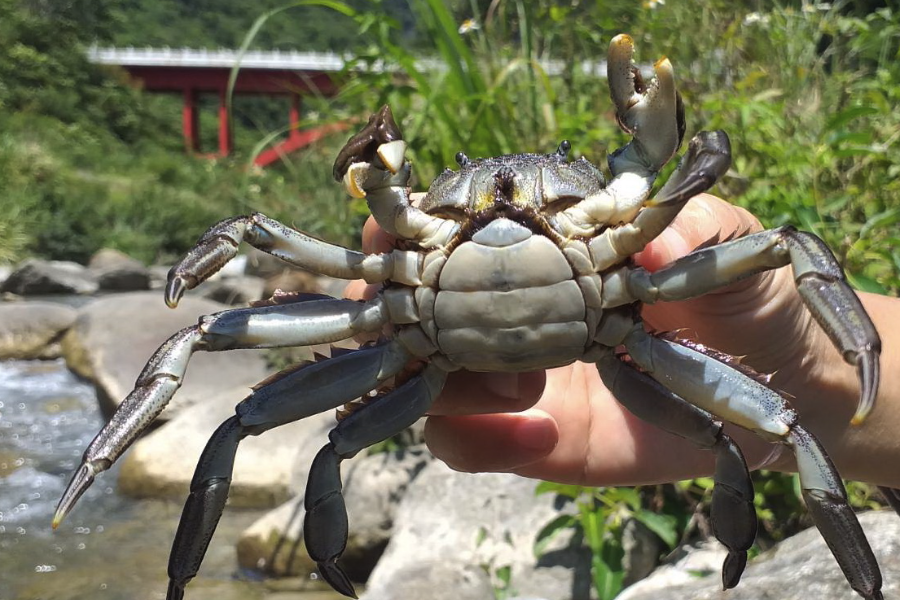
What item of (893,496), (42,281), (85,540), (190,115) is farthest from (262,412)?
(190,115)

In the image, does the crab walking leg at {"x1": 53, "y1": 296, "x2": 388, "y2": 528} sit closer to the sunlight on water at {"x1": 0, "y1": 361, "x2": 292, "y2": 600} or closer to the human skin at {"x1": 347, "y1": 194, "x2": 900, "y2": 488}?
the human skin at {"x1": 347, "y1": 194, "x2": 900, "y2": 488}

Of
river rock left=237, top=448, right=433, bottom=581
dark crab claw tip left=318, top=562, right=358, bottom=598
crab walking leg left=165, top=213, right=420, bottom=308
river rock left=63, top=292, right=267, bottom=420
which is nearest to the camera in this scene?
crab walking leg left=165, top=213, right=420, bottom=308

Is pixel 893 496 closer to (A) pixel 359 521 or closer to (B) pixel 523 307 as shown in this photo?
(B) pixel 523 307

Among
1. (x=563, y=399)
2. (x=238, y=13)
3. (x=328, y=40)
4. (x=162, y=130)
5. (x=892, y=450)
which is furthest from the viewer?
(x=238, y=13)

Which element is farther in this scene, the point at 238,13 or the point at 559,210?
the point at 238,13

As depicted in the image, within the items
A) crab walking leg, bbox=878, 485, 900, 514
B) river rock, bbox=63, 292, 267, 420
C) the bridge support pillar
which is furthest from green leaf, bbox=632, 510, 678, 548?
the bridge support pillar

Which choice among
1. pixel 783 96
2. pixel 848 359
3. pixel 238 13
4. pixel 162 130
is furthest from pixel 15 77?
pixel 238 13

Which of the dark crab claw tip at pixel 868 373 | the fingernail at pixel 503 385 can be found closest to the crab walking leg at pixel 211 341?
the fingernail at pixel 503 385

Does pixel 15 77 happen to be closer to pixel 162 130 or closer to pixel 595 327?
→ pixel 162 130
